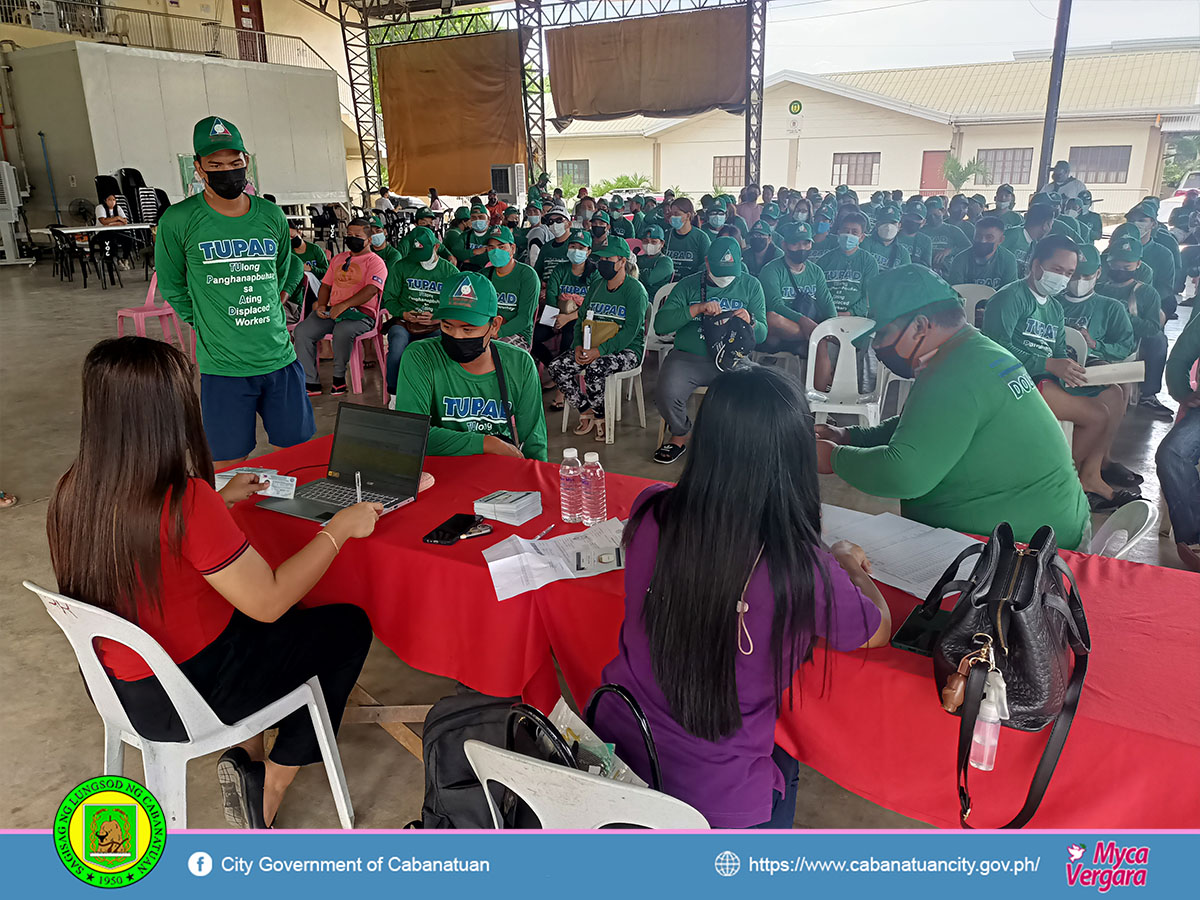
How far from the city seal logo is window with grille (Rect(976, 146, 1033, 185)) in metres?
22.4

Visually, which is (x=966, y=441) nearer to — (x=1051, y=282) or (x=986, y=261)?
(x=1051, y=282)

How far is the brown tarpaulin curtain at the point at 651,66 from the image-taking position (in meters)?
14.0

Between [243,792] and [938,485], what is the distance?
203 cm

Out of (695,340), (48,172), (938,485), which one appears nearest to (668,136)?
(48,172)

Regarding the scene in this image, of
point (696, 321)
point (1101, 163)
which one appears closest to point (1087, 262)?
point (696, 321)

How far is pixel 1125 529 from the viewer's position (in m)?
2.13

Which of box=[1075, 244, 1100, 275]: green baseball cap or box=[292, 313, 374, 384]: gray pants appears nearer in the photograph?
box=[1075, 244, 1100, 275]: green baseball cap

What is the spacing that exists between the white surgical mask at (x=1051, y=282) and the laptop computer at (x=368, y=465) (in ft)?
11.5

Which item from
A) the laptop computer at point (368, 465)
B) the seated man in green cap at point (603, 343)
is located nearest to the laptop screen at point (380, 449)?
the laptop computer at point (368, 465)

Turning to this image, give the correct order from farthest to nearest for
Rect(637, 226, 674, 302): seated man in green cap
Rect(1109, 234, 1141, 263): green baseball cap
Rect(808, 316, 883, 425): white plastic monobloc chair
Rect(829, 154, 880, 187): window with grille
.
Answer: Rect(829, 154, 880, 187): window with grille → Rect(637, 226, 674, 302): seated man in green cap → Rect(1109, 234, 1141, 263): green baseball cap → Rect(808, 316, 883, 425): white plastic monobloc chair

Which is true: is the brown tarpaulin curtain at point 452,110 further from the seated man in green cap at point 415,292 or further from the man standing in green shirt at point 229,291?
the man standing in green shirt at point 229,291

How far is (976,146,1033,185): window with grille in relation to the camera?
19734 millimetres

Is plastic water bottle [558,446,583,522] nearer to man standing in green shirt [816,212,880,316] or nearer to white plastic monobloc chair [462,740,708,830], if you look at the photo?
white plastic monobloc chair [462,740,708,830]

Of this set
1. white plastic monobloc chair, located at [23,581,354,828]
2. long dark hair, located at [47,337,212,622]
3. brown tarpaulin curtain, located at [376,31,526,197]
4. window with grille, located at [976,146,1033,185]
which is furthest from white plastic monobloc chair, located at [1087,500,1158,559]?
window with grille, located at [976,146,1033,185]
